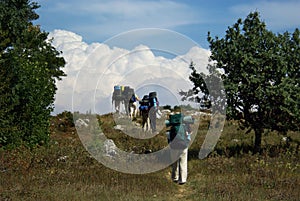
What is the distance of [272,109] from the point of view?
620 inches

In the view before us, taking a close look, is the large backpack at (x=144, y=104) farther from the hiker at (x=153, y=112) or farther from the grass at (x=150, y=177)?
the grass at (x=150, y=177)

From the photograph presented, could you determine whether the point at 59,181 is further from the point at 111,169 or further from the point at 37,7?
the point at 37,7

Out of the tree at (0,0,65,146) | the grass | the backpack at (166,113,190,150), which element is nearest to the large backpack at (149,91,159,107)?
the grass

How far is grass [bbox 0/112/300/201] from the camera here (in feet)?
34.5

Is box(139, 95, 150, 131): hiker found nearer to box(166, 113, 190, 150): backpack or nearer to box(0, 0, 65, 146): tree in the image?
box(0, 0, 65, 146): tree

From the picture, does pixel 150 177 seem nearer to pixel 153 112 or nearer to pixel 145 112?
pixel 153 112

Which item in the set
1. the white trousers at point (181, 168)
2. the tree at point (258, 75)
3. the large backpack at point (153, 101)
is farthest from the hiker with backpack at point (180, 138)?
the large backpack at point (153, 101)

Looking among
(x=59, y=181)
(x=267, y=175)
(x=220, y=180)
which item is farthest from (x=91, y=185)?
(x=267, y=175)

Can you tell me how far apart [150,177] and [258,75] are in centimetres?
568

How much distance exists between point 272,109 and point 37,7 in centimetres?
3743

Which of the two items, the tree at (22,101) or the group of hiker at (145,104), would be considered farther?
the group of hiker at (145,104)

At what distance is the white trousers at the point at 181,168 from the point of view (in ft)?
39.9

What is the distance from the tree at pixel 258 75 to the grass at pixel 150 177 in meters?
1.31

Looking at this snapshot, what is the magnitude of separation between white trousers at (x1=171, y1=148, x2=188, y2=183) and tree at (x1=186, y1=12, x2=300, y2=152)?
4051 millimetres
